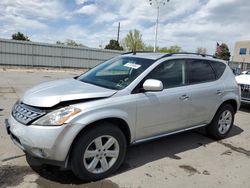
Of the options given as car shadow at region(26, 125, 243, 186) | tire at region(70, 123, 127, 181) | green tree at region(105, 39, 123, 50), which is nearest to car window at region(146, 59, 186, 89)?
tire at region(70, 123, 127, 181)

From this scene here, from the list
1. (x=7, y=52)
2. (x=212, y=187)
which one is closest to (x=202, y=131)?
(x=212, y=187)

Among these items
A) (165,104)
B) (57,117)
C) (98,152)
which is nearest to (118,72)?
(165,104)

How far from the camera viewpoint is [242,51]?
74562 millimetres

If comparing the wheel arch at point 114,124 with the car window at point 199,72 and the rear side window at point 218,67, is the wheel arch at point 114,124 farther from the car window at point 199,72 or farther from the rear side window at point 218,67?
the rear side window at point 218,67

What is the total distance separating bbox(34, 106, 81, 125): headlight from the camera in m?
3.27

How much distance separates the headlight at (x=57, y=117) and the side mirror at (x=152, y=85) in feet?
3.62

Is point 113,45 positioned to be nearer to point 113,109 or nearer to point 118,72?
point 118,72

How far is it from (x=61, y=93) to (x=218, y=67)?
3437 mm

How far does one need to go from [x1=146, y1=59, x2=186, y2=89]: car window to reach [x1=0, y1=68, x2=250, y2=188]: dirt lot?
4.02 feet

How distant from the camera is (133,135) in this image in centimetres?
403

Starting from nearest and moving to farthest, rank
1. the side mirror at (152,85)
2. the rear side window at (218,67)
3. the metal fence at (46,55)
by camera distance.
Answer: the side mirror at (152,85) → the rear side window at (218,67) → the metal fence at (46,55)

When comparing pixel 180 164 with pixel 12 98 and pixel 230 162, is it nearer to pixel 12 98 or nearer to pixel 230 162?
pixel 230 162

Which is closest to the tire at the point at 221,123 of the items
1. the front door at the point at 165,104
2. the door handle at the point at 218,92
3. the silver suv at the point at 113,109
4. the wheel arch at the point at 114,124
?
the silver suv at the point at 113,109

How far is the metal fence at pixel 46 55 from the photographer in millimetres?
23281
